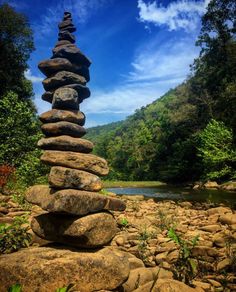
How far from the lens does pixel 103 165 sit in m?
9.09

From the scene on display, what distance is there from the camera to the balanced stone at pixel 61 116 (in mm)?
9285

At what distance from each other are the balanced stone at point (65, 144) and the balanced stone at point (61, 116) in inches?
24.9

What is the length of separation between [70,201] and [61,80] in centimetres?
394

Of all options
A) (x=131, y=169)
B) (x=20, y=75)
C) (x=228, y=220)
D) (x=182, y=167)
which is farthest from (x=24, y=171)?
(x=131, y=169)

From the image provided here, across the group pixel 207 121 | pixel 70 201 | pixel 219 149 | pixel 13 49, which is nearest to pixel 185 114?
pixel 207 121

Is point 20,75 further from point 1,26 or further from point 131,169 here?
point 131,169

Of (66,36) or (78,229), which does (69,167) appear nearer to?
(78,229)

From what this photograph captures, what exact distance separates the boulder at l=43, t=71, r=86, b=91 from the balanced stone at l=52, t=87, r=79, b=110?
263mm

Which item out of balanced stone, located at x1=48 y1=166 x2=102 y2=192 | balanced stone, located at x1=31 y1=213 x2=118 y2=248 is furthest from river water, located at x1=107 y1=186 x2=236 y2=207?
balanced stone, located at x1=48 y1=166 x2=102 y2=192

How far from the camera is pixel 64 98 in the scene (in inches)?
366

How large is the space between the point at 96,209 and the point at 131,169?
83949 mm

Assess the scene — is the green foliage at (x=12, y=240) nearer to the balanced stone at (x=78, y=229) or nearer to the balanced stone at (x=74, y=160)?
the balanced stone at (x=78, y=229)

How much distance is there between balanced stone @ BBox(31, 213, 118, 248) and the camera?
25.5ft

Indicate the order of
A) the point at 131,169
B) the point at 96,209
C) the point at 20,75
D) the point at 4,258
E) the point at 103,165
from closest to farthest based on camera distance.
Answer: the point at 4,258
the point at 96,209
the point at 103,165
the point at 20,75
the point at 131,169
